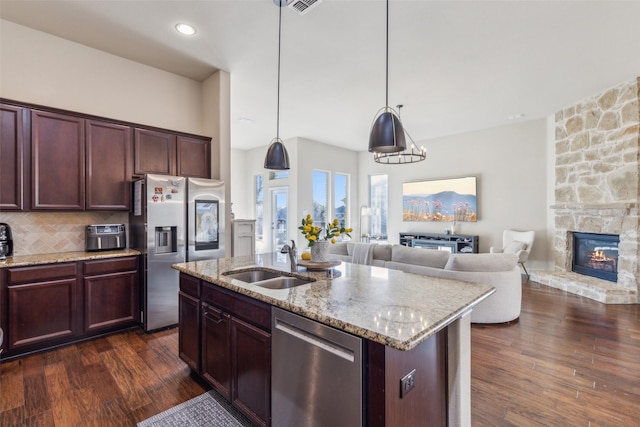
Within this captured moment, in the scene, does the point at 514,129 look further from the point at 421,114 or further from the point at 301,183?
the point at 301,183

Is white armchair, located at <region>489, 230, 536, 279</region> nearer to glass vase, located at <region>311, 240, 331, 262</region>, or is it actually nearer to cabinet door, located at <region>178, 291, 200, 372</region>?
glass vase, located at <region>311, 240, 331, 262</region>

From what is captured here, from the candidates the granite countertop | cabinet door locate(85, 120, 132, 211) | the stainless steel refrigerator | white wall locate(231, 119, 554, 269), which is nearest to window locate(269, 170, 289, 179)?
white wall locate(231, 119, 554, 269)

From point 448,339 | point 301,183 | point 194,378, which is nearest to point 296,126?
point 301,183

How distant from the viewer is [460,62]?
145 inches

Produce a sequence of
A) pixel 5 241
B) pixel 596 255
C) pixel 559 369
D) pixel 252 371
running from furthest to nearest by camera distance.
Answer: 1. pixel 596 255
2. pixel 5 241
3. pixel 559 369
4. pixel 252 371

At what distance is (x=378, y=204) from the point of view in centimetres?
851

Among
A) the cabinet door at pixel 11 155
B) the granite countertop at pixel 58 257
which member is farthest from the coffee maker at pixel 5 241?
the cabinet door at pixel 11 155

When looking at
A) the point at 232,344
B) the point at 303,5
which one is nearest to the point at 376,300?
the point at 232,344

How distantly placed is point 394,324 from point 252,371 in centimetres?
99

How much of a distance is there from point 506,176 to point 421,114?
91.3 inches

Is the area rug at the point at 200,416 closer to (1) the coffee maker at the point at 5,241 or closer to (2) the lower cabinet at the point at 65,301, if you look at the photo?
(2) the lower cabinet at the point at 65,301

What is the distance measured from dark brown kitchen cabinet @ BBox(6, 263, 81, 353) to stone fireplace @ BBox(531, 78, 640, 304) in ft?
21.0

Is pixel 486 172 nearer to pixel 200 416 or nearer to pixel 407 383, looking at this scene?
pixel 407 383

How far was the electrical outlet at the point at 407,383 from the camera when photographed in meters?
1.29
